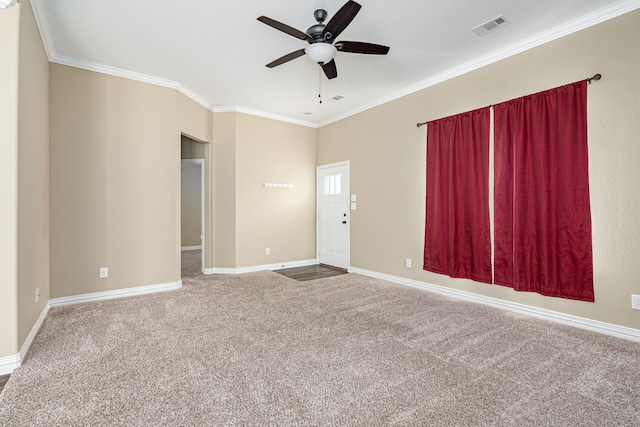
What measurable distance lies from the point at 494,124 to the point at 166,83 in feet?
14.3

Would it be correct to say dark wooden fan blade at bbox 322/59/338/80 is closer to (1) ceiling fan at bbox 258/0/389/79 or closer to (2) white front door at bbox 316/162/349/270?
(1) ceiling fan at bbox 258/0/389/79

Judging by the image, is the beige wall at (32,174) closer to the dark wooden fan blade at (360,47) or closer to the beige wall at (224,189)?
the beige wall at (224,189)

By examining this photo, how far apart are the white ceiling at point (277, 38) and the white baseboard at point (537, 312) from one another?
2842 mm

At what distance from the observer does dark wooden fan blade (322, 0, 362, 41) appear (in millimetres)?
2227

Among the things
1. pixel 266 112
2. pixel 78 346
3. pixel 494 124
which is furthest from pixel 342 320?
pixel 266 112

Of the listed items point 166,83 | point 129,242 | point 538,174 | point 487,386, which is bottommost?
point 487,386

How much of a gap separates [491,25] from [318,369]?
358 centimetres

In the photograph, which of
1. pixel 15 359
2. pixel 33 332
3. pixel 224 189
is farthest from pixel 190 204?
pixel 15 359

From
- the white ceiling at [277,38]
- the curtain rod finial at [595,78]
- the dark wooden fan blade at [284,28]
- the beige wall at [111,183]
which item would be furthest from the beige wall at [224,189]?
the curtain rod finial at [595,78]

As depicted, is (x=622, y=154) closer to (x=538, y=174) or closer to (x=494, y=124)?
(x=538, y=174)

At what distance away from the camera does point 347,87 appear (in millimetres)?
4711

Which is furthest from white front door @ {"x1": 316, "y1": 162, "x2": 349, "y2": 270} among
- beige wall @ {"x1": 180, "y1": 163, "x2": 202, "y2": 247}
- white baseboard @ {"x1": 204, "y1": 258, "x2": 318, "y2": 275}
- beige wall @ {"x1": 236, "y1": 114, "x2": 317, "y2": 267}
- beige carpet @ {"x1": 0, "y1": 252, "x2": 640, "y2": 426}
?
beige wall @ {"x1": 180, "y1": 163, "x2": 202, "y2": 247}

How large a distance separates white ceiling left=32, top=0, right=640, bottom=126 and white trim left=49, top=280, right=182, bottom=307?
2.82 meters

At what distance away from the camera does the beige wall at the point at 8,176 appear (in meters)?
2.28
